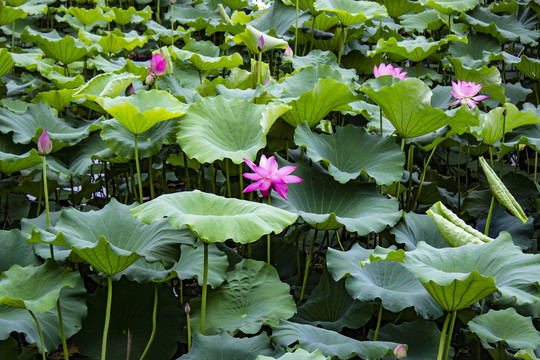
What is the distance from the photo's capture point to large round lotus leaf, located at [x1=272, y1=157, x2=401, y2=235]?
5.11ft

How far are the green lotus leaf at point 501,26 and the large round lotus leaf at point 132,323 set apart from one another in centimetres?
215

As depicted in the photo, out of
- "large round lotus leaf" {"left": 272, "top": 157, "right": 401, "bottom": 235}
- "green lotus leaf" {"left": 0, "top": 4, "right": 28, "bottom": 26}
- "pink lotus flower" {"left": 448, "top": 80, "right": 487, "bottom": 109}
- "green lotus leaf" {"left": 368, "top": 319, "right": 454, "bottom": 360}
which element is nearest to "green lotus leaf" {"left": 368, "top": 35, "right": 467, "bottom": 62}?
"pink lotus flower" {"left": 448, "top": 80, "right": 487, "bottom": 109}

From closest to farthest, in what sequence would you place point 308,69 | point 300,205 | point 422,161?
point 300,205 < point 308,69 < point 422,161

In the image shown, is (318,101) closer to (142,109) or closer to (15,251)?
(142,109)

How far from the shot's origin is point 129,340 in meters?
1.56

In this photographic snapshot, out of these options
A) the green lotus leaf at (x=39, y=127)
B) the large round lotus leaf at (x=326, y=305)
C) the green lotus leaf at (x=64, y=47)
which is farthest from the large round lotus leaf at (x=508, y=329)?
the green lotus leaf at (x=64, y=47)

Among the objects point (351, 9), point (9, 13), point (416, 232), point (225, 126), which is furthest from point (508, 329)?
point (9, 13)

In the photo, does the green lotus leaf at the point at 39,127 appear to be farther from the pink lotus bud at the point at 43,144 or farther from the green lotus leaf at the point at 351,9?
the green lotus leaf at the point at 351,9

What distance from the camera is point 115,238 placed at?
1438mm

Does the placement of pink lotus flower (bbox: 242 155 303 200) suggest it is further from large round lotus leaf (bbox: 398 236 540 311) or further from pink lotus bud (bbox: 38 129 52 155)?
pink lotus bud (bbox: 38 129 52 155)

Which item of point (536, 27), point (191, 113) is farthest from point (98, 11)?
point (536, 27)

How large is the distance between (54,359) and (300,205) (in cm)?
88

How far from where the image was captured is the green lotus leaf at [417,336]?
1.39m

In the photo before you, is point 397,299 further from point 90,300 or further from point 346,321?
point 90,300
